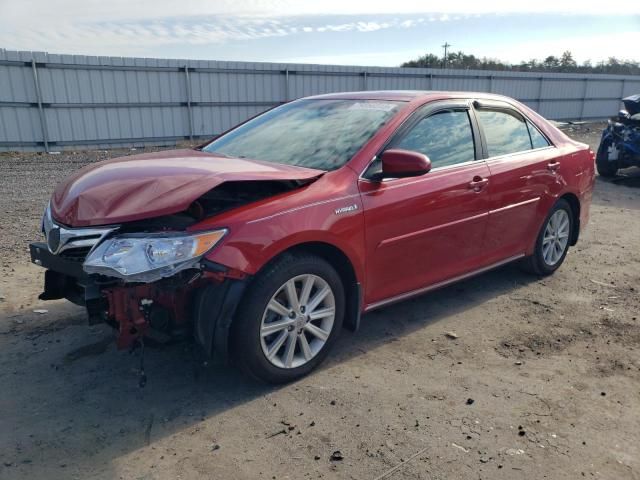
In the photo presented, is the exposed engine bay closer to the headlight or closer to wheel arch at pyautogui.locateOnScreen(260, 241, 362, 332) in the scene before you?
the headlight

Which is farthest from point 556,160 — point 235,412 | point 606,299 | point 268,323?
point 235,412

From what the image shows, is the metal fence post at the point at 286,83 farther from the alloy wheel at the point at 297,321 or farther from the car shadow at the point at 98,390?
the alloy wheel at the point at 297,321

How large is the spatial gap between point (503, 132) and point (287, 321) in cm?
266

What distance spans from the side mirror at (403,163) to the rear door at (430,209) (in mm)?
152

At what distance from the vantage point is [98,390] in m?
3.20

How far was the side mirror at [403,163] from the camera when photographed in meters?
3.37

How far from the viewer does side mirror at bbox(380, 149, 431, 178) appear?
132 inches

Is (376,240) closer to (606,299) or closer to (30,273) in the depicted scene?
(606,299)

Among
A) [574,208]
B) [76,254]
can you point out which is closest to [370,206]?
[76,254]

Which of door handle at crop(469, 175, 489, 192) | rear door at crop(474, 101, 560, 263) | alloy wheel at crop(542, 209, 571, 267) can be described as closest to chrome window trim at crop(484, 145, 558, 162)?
rear door at crop(474, 101, 560, 263)

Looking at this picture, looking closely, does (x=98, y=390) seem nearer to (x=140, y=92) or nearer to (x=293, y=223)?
(x=293, y=223)

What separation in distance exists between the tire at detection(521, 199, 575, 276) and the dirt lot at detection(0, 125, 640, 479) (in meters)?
0.51

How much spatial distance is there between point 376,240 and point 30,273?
3.47 m

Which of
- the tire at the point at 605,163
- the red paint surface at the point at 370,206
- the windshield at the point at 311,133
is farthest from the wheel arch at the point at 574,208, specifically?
the tire at the point at 605,163
